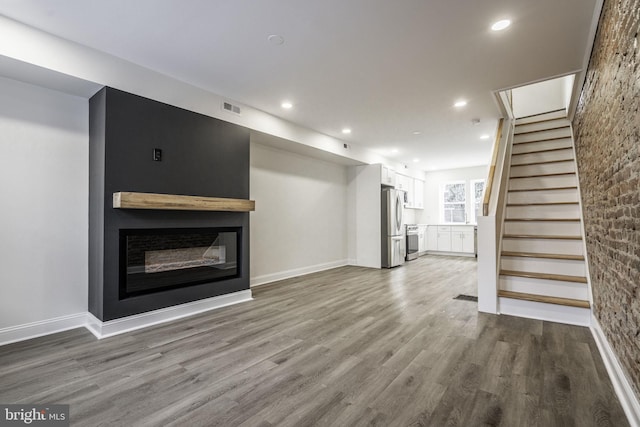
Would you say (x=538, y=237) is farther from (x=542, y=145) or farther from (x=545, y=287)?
(x=542, y=145)

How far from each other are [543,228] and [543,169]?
1.12 metres

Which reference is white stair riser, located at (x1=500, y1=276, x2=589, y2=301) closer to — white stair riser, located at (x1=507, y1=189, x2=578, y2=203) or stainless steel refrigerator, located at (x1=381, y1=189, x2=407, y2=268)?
white stair riser, located at (x1=507, y1=189, x2=578, y2=203)

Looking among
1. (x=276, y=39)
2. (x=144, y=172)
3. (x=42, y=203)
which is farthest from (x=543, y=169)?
(x=42, y=203)

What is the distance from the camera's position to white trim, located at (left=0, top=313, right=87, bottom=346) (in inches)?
106

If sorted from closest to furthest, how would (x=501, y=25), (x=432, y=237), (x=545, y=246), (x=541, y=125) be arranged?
1. (x=501, y=25)
2. (x=545, y=246)
3. (x=541, y=125)
4. (x=432, y=237)

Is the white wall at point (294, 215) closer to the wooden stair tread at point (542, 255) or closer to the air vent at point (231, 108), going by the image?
the air vent at point (231, 108)

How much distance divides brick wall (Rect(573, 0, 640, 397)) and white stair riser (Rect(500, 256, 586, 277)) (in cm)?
41

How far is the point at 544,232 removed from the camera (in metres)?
3.93

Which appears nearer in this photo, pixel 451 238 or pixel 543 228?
pixel 543 228

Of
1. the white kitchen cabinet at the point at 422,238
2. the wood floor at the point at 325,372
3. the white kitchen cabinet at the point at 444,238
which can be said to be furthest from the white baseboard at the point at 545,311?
the white kitchen cabinet at the point at 444,238

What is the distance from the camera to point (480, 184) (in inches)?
349

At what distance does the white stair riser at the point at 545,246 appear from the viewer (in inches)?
141

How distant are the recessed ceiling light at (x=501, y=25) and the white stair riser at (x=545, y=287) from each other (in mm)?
2618

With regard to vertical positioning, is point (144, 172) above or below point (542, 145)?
below
